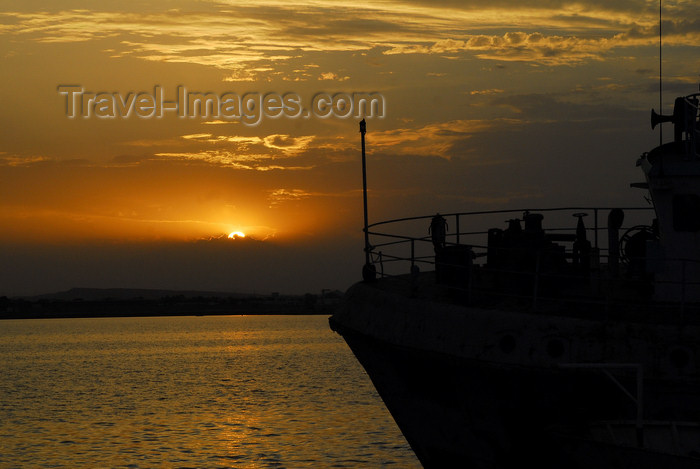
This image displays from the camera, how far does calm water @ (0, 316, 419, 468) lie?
37625 millimetres

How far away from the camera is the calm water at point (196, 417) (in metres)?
37.6

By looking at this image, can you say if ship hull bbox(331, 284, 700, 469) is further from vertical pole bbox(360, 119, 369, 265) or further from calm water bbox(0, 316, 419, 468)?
calm water bbox(0, 316, 419, 468)

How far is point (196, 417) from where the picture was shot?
171 ft

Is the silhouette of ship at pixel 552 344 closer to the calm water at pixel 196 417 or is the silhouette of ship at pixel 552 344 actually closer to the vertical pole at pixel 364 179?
the vertical pole at pixel 364 179

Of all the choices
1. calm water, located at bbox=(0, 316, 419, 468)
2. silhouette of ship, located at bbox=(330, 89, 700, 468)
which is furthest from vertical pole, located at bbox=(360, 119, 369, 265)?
calm water, located at bbox=(0, 316, 419, 468)

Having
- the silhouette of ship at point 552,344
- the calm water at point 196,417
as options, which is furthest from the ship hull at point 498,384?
the calm water at point 196,417

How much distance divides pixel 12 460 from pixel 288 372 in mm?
50951

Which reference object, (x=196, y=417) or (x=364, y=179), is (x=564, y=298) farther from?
(x=196, y=417)

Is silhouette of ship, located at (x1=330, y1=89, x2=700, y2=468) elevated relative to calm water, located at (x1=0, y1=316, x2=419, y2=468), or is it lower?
elevated

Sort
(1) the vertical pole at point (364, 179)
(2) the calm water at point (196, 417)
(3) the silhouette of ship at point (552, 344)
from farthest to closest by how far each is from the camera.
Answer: (2) the calm water at point (196, 417)
(1) the vertical pole at point (364, 179)
(3) the silhouette of ship at point (552, 344)

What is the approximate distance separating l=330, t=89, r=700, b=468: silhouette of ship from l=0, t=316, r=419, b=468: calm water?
1773 cm

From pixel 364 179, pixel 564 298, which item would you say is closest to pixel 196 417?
pixel 364 179

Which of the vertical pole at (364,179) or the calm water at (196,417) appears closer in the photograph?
the vertical pole at (364,179)

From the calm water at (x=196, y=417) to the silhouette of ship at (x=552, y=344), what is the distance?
1773cm
